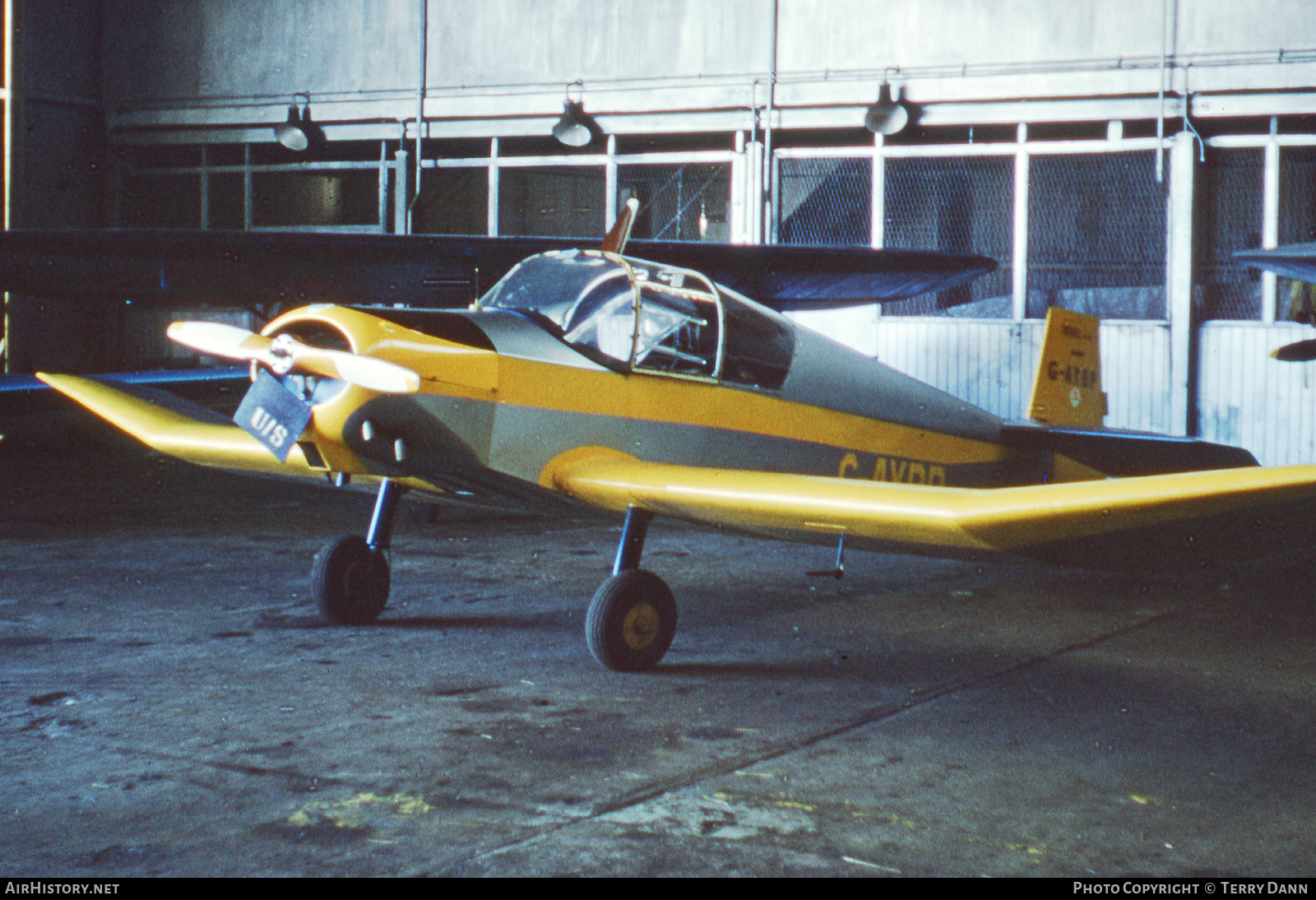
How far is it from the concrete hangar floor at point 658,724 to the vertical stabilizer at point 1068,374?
38.9 inches

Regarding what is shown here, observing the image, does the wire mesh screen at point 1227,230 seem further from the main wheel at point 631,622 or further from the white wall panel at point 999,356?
the main wheel at point 631,622

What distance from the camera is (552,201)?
50.4 ft

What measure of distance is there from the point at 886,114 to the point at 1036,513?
9637 mm

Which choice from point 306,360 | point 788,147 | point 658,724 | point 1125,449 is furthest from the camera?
point 788,147

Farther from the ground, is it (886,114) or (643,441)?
(886,114)

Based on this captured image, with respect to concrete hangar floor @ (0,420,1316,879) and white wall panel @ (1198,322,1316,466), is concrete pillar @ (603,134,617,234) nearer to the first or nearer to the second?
white wall panel @ (1198,322,1316,466)

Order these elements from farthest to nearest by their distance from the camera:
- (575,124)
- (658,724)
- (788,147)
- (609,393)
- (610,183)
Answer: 1. (610,183)
2. (575,124)
3. (788,147)
4. (609,393)
5. (658,724)

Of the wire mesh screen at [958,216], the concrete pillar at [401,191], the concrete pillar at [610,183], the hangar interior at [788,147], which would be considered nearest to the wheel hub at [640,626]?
the hangar interior at [788,147]

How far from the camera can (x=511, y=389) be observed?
5242mm

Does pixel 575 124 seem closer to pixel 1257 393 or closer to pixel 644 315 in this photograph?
pixel 1257 393

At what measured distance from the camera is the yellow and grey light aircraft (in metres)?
4.33

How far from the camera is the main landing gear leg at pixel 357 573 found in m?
5.93

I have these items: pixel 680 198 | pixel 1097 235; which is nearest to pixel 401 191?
pixel 680 198

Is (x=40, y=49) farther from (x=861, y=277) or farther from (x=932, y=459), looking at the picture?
(x=932, y=459)
